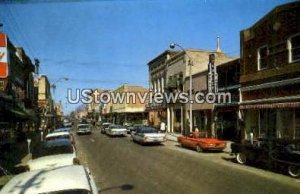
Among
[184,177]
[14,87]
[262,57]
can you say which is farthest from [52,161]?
[14,87]

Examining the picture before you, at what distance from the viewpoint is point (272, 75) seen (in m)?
26.5

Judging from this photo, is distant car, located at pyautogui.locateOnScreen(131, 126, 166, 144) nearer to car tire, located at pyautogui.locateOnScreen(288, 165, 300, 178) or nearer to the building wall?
the building wall

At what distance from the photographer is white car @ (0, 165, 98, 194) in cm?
564

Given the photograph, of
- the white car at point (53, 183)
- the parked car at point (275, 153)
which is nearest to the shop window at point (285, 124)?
the parked car at point (275, 153)

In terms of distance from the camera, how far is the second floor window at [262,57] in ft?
91.2

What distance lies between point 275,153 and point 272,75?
10703 mm

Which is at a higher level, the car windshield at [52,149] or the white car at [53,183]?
the white car at [53,183]

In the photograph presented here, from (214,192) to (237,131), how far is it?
69.2ft

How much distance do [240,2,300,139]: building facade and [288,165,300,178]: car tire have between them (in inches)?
336

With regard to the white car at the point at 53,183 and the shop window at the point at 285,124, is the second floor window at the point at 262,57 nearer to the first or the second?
the shop window at the point at 285,124

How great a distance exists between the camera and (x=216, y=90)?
35781mm

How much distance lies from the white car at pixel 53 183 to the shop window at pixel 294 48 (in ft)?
68.5

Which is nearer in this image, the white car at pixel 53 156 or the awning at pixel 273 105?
the white car at pixel 53 156

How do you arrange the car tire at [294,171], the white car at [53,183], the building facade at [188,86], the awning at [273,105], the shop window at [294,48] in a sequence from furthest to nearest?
the building facade at [188,86], the shop window at [294,48], the awning at [273,105], the car tire at [294,171], the white car at [53,183]
